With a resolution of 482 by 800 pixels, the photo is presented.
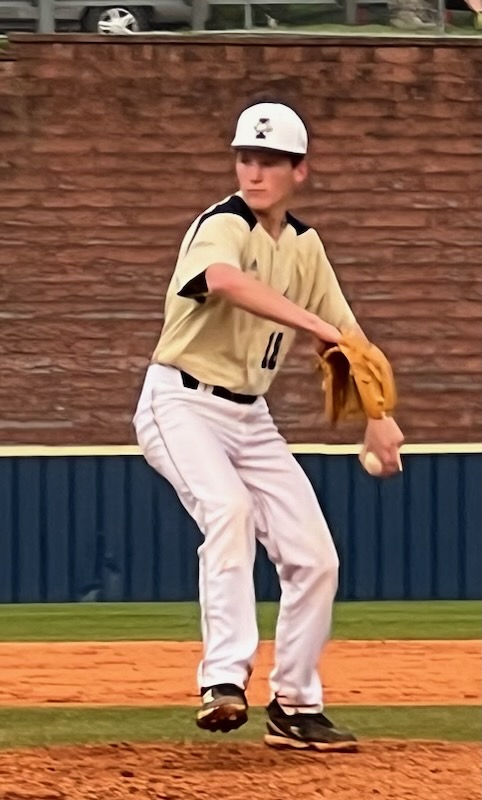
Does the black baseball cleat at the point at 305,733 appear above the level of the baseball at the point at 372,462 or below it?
below

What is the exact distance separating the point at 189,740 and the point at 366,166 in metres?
7.92

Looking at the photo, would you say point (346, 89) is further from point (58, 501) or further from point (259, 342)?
point (259, 342)

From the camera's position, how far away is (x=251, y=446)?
238 inches

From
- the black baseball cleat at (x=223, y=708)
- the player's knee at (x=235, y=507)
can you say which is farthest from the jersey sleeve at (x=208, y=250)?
the black baseball cleat at (x=223, y=708)

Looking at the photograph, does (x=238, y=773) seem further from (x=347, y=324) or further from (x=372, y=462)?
(x=347, y=324)

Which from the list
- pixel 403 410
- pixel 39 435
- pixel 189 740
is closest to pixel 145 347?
pixel 39 435

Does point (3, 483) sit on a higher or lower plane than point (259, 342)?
lower

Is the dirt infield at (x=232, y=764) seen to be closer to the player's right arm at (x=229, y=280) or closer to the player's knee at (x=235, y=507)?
the player's knee at (x=235, y=507)

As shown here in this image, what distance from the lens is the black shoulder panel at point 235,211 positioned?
5.91 meters

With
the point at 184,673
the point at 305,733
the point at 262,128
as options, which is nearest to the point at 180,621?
the point at 184,673

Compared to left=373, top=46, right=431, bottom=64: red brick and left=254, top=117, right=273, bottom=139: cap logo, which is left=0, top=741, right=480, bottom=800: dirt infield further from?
left=373, top=46, right=431, bottom=64: red brick

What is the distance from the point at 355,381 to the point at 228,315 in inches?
17.3

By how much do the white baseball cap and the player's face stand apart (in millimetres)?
35

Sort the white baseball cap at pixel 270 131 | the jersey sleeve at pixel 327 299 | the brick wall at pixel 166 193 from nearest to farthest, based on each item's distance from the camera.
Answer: the white baseball cap at pixel 270 131
the jersey sleeve at pixel 327 299
the brick wall at pixel 166 193
